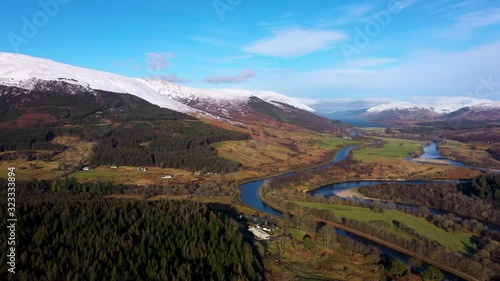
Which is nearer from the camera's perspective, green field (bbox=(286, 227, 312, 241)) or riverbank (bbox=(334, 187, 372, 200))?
green field (bbox=(286, 227, 312, 241))

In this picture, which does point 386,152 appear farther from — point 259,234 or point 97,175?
point 97,175

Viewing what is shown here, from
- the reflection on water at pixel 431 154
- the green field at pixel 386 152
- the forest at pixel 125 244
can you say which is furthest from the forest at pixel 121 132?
the reflection on water at pixel 431 154

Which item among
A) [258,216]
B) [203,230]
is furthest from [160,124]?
[203,230]

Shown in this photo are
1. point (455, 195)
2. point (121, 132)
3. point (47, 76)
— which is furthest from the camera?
point (47, 76)

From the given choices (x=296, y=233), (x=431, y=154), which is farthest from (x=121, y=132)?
(x=431, y=154)

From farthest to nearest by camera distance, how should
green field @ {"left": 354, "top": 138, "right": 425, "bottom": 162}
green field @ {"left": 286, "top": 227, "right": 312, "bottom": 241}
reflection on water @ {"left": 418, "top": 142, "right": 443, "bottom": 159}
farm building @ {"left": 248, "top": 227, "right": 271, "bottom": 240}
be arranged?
reflection on water @ {"left": 418, "top": 142, "right": 443, "bottom": 159} → green field @ {"left": 354, "top": 138, "right": 425, "bottom": 162} → green field @ {"left": 286, "top": 227, "right": 312, "bottom": 241} → farm building @ {"left": 248, "top": 227, "right": 271, "bottom": 240}

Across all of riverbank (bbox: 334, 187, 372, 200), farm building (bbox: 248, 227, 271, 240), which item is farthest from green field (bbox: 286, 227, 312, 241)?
riverbank (bbox: 334, 187, 372, 200)

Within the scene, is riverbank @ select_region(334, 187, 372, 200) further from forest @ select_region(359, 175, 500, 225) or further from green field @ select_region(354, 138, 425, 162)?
green field @ select_region(354, 138, 425, 162)

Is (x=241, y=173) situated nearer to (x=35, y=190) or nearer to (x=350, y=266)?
(x=35, y=190)

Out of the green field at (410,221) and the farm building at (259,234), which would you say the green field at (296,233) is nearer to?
the farm building at (259,234)
